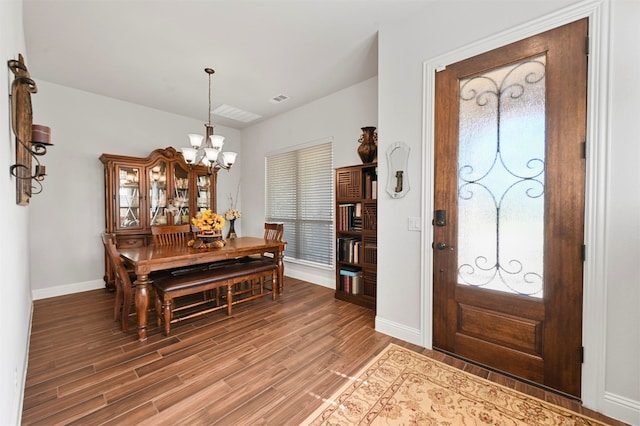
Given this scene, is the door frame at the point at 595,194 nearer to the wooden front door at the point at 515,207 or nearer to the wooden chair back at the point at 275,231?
the wooden front door at the point at 515,207

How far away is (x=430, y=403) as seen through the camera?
5.68ft

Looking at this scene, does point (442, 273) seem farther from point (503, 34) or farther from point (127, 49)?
point (127, 49)

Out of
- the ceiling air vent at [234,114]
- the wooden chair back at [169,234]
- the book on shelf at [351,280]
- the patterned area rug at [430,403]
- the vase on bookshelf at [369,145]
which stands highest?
the ceiling air vent at [234,114]

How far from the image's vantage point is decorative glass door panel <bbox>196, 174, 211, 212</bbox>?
5.00 meters

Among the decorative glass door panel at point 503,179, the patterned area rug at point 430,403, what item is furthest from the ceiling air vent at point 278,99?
the patterned area rug at point 430,403

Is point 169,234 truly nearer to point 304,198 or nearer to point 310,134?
point 304,198

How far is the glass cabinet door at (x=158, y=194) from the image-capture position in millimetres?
4352

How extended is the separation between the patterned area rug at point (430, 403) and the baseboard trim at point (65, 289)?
167 inches

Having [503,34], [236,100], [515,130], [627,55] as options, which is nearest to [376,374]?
[515,130]

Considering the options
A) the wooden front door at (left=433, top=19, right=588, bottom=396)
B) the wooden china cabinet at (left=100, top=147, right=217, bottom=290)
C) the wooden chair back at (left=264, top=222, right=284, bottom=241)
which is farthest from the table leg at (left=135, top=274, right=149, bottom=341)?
the wooden front door at (left=433, top=19, right=588, bottom=396)

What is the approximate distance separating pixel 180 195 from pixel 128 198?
759 millimetres

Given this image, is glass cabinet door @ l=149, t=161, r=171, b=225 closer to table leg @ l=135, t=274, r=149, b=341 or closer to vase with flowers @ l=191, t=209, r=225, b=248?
vase with flowers @ l=191, t=209, r=225, b=248

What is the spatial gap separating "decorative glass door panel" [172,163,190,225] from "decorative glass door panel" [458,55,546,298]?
4.39 meters

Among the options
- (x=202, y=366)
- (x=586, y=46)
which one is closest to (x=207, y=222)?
(x=202, y=366)
